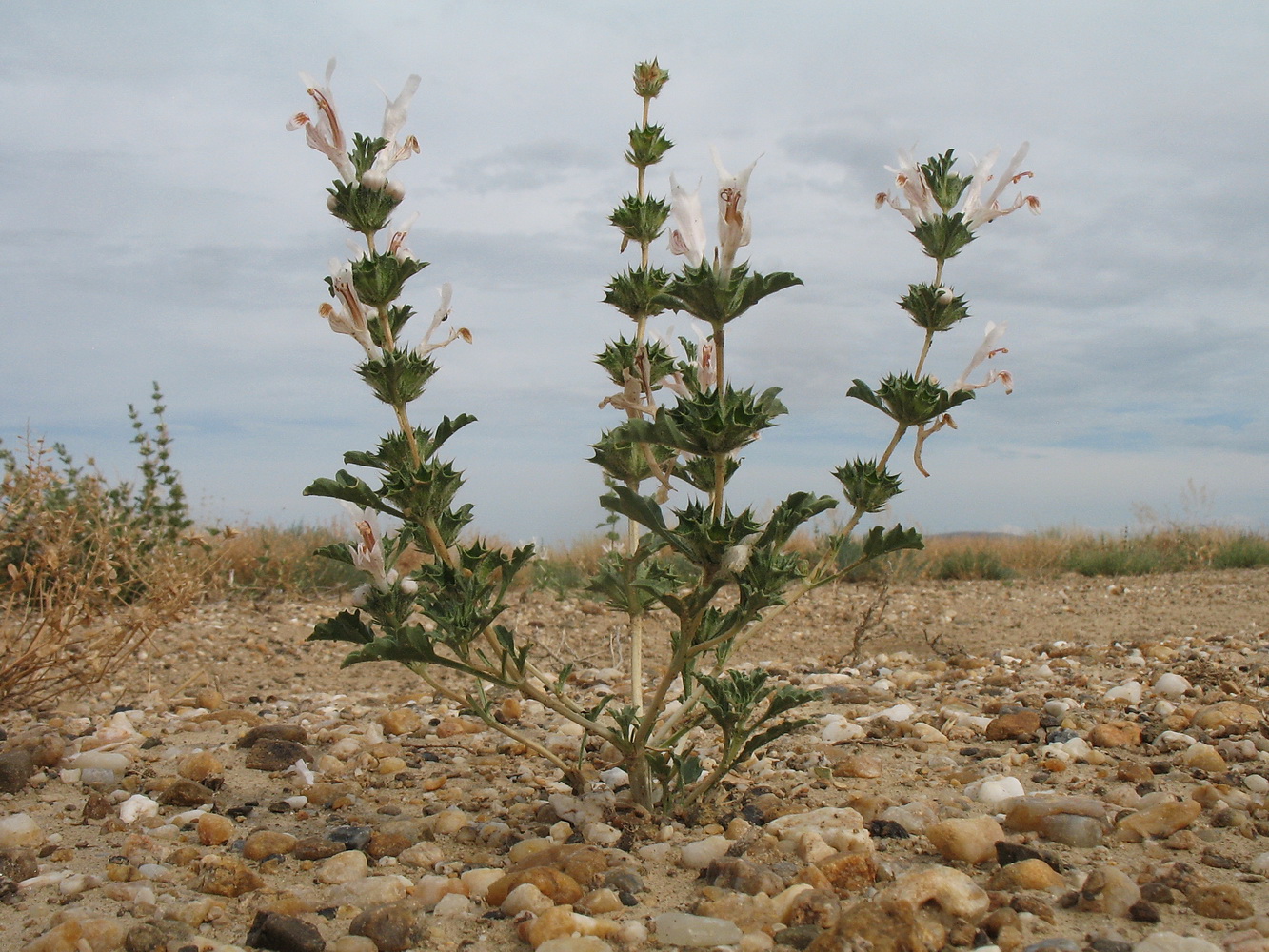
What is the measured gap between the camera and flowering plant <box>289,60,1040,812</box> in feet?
7.57

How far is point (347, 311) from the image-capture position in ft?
8.55

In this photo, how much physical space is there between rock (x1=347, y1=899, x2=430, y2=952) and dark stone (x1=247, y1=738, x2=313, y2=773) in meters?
1.63

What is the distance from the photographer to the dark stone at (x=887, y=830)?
2.87 meters

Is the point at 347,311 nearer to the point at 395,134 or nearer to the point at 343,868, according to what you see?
the point at 395,134

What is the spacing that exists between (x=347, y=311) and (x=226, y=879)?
156cm

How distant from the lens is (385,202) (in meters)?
2.72

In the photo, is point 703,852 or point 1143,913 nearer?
point 1143,913

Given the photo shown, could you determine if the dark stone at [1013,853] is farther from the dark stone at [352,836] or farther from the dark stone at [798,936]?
the dark stone at [352,836]

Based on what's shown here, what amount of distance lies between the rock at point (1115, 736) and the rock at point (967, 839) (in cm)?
127

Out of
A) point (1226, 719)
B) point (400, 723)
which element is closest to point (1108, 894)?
point (1226, 719)

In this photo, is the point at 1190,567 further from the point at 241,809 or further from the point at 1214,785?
the point at 241,809

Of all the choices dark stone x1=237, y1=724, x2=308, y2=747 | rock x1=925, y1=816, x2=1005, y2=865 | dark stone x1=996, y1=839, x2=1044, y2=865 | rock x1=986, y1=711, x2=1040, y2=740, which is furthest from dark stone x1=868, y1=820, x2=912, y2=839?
dark stone x1=237, y1=724, x2=308, y2=747

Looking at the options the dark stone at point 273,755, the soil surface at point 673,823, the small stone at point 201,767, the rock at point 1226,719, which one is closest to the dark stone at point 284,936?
the soil surface at point 673,823

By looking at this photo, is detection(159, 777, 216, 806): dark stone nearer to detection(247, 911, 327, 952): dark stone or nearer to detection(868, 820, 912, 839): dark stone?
detection(247, 911, 327, 952): dark stone
